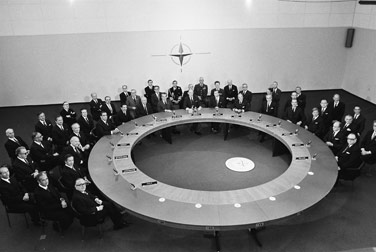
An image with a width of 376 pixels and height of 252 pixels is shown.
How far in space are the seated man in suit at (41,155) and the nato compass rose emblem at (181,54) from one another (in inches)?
263

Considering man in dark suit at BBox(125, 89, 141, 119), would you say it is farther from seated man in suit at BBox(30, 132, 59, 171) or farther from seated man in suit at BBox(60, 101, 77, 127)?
seated man in suit at BBox(30, 132, 59, 171)

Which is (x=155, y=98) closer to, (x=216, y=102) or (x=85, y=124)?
(x=216, y=102)

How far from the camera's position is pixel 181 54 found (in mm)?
12586

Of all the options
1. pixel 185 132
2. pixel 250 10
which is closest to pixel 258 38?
pixel 250 10

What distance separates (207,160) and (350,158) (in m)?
3.55

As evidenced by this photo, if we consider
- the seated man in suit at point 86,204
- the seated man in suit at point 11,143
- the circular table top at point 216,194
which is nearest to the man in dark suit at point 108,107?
the circular table top at point 216,194

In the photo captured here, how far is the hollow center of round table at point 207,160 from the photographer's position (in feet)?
25.2

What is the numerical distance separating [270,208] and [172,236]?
1984 millimetres

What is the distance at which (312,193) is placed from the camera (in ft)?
18.1

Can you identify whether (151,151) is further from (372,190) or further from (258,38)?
(258,38)

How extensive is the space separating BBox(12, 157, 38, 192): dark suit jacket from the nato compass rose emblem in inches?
296

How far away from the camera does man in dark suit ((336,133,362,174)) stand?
6.82 meters

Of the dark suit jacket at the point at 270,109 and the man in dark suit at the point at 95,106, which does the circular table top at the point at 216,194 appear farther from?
the man in dark suit at the point at 95,106

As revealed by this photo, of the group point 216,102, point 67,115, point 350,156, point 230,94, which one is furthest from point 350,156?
point 67,115
